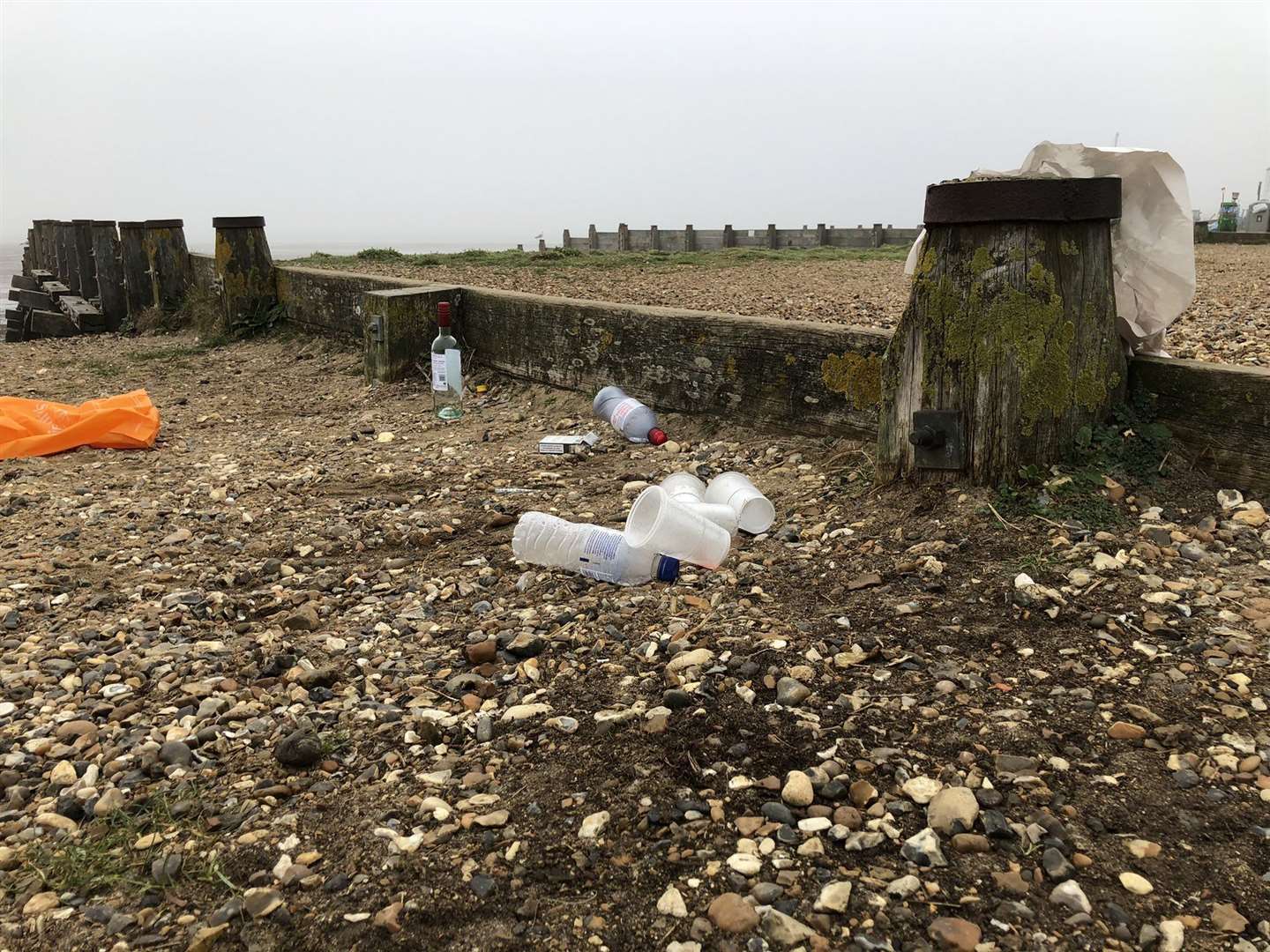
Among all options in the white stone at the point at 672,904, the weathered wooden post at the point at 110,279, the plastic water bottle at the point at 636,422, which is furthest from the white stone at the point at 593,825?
the weathered wooden post at the point at 110,279

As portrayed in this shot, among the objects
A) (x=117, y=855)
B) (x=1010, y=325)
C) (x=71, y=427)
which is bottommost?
(x=117, y=855)

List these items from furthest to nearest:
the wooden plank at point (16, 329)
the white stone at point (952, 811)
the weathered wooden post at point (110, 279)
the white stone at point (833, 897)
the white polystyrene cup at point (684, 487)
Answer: the wooden plank at point (16, 329) < the weathered wooden post at point (110, 279) < the white polystyrene cup at point (684, 487) < the white stone at point (952, 811) < the white stone at point (833, 897)

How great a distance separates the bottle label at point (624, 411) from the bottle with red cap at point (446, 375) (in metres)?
1.21

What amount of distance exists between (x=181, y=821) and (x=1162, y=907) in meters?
1.82

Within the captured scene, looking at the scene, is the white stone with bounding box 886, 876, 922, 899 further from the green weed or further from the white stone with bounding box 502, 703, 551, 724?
the green weed

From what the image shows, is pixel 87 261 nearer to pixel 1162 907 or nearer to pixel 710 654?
pixel 710 654

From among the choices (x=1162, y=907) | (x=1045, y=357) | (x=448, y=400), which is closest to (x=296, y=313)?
(x=448, y=400)

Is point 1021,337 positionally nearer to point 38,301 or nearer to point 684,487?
point 684,487

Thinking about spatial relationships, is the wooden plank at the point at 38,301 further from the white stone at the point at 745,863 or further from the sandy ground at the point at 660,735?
the white stone at the point at 745,863

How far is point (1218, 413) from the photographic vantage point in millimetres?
3035

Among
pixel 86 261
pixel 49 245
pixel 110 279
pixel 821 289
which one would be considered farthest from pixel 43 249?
pixel 821 289

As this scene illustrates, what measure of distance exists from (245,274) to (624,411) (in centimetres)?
599

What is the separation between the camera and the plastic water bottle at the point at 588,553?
3.08 meters

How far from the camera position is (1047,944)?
5.05 feet
